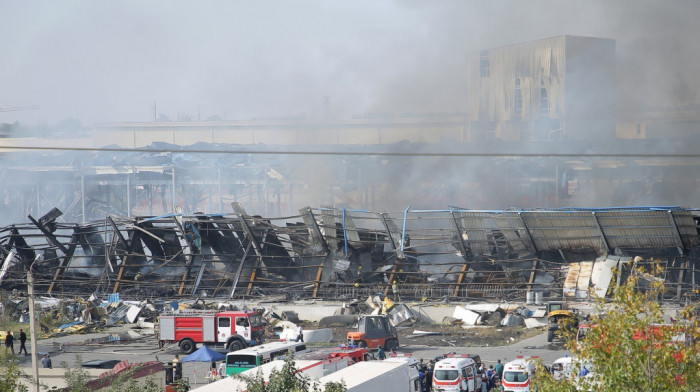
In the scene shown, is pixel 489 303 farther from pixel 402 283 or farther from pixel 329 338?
pixel 329 338

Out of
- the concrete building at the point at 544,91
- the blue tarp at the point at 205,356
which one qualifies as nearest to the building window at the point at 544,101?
the concrete building at the point at 544,91

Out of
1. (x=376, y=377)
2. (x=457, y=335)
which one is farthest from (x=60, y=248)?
(x=376, y=377)

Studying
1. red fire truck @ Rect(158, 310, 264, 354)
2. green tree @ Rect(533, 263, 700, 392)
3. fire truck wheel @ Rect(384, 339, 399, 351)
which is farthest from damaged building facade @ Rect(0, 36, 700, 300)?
green tree @ Rect(533, 263, 700, 392)

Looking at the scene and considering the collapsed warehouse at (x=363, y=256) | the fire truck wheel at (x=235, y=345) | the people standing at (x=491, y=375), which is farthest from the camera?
the collapsed warehouse at (x=363, y=256)

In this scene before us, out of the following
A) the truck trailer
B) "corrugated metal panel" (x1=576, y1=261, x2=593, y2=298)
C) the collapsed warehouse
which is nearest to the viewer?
the truck trailer

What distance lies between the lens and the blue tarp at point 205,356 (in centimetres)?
1627

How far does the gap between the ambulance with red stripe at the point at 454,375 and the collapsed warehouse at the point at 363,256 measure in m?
8.98

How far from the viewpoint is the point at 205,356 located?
16.3 meters

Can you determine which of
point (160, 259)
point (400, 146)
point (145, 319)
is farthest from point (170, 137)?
point (145, 319)

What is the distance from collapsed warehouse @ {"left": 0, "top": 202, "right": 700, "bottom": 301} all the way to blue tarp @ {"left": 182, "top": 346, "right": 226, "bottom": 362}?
698cm

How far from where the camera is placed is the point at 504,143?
38594mm

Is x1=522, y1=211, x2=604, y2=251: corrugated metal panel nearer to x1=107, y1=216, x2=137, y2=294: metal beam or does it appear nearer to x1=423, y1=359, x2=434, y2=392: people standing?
x1=423, y1=359, x2=434, y2=392: people standing

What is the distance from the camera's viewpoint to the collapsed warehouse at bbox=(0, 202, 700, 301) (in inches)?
856

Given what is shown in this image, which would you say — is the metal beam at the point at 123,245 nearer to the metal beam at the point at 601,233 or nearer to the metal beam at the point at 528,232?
the metal beam at the point at 528,232
